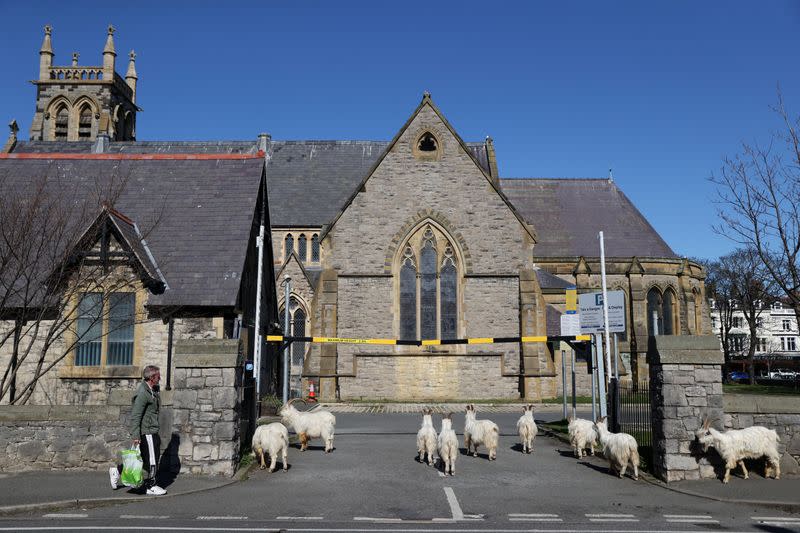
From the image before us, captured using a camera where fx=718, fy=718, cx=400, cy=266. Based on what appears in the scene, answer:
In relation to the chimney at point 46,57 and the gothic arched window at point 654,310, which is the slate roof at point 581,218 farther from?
the chimney at point 46,57

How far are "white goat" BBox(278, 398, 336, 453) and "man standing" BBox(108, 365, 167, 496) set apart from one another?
16.0 ft

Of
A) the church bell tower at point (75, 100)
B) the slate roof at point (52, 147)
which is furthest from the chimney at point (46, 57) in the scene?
the slate roof at point (52, 147)

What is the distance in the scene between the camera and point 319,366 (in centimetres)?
3112

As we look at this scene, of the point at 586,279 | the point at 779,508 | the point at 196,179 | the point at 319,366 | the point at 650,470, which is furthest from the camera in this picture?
the point at 586,279

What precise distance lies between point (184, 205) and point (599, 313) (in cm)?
1201

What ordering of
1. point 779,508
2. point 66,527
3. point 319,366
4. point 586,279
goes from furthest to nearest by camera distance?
point 586,279 → point 319,366 → point 779,508 → point 66,527

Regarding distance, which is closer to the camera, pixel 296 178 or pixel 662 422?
pixel 662 422

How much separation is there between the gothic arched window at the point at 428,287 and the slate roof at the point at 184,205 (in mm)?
10576

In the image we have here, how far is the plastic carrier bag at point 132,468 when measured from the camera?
32.8 ft

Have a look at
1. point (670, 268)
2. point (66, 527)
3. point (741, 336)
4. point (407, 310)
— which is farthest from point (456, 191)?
point (741, 336)

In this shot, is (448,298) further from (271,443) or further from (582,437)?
(271,443)

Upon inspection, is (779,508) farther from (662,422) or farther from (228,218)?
(228,218)

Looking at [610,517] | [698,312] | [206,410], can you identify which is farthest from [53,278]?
[698,312]

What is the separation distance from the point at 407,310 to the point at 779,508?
2206cm
